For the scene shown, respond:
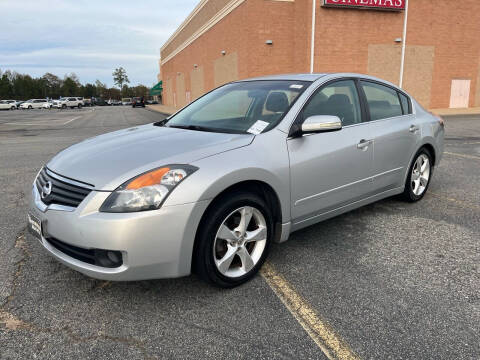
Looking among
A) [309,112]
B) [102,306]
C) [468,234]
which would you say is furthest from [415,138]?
[102,306]

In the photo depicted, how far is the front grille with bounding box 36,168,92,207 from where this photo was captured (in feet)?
8.45

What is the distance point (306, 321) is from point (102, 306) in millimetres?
1406

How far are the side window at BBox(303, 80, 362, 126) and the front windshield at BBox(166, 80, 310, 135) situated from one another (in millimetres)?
170

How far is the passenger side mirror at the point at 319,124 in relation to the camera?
3.12 metres

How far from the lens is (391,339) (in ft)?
7.70

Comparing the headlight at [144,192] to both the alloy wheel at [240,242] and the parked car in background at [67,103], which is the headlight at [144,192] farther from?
the parked car in background at [67,103]

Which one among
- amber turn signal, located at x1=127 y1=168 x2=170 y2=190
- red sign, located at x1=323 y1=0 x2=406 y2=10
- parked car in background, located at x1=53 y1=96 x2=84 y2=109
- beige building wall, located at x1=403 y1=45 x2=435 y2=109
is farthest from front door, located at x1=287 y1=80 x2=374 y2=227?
parked car in background, located at x1=53 y1=96 x2=84 y2=109

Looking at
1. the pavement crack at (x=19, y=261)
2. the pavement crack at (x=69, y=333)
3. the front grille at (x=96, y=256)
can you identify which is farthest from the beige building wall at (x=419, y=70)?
the pavement crack at (x=69, y=333)

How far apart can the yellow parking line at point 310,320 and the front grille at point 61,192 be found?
1.53m

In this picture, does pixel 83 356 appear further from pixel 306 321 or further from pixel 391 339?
pixel 391 339

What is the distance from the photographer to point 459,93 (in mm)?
26625

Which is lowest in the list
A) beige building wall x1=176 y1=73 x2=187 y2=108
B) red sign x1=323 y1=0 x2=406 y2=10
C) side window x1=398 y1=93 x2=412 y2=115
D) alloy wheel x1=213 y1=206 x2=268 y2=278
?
alloy wheel x1=213 y1=206 x2=268 y2=278

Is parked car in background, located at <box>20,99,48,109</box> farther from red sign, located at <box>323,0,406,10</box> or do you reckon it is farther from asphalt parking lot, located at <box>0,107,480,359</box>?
asphalt parking lot, located at <box>0,107,480,359</box>

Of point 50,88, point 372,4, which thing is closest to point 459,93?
point 372,4
